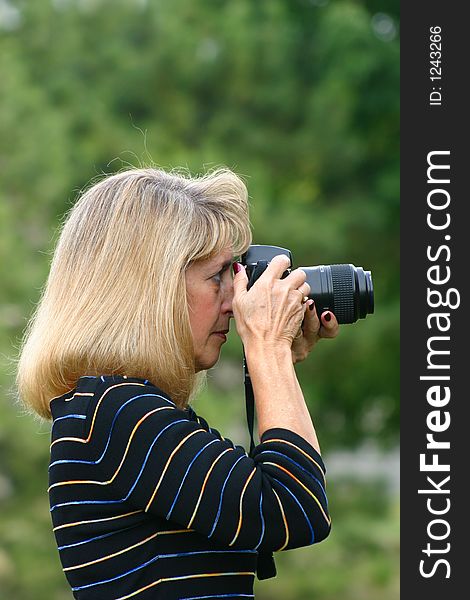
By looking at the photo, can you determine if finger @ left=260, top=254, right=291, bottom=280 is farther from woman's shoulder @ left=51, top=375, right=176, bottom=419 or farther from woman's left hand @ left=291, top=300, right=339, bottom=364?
woman's shoulder @ left=51, top=375, right=176, bottom=419

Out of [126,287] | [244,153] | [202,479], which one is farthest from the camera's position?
[244,153]

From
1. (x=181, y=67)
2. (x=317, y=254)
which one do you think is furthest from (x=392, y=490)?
(x=181, y=67)

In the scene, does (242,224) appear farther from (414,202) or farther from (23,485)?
(23,485)

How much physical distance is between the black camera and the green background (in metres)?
5.16

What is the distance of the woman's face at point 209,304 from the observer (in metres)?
1.56

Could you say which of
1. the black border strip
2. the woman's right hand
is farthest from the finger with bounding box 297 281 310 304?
the black border strip

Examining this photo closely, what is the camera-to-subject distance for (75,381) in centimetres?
151

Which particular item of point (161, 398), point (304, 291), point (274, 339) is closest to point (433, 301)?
point (304, 291)

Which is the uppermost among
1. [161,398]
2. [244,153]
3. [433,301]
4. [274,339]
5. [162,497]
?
[244,153]

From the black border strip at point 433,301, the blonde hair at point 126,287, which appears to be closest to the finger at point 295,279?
the blonde hair at point 126,287

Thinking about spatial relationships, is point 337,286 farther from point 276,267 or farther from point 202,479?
point 202,479

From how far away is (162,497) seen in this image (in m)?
1.37

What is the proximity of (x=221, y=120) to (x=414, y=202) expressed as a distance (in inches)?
121

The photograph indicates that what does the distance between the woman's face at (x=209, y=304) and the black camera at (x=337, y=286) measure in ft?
0.23
